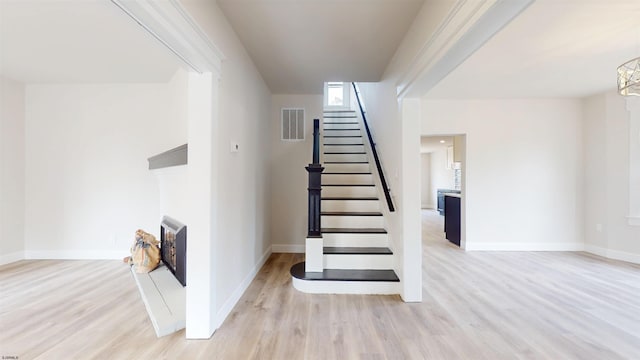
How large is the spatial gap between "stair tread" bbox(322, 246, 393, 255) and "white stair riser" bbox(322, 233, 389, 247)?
0.05 m

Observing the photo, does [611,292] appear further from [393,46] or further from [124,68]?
[124,68]

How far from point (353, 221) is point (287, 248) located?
1388mm

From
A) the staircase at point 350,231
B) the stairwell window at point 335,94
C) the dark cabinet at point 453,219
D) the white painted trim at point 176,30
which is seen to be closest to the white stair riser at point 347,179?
the staircase at point 350,231

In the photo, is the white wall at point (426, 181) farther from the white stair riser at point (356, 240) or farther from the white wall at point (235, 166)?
the white wall at point (235, 166)

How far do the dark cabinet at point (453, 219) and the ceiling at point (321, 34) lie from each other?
10.1 ft

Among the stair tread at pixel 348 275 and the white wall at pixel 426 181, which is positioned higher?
the white wall at pixel 426 181

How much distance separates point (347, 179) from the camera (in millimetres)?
4691

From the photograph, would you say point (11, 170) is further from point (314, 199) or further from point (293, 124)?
point (314, 199)

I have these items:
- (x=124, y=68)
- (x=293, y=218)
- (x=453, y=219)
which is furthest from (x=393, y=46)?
(x=453, y=219)

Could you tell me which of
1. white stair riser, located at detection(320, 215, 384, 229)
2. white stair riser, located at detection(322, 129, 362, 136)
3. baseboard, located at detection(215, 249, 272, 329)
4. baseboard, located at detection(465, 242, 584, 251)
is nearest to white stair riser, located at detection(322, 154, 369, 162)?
white stair riser, located at detection(322, 129, 362, 136)

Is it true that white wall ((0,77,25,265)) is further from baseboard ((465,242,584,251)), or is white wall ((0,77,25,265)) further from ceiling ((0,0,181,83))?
baseboard ((465,242,584,251))

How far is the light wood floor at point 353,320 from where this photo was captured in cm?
192

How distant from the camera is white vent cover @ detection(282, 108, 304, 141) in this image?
15.3 feet

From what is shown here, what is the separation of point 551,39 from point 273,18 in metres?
2.75
